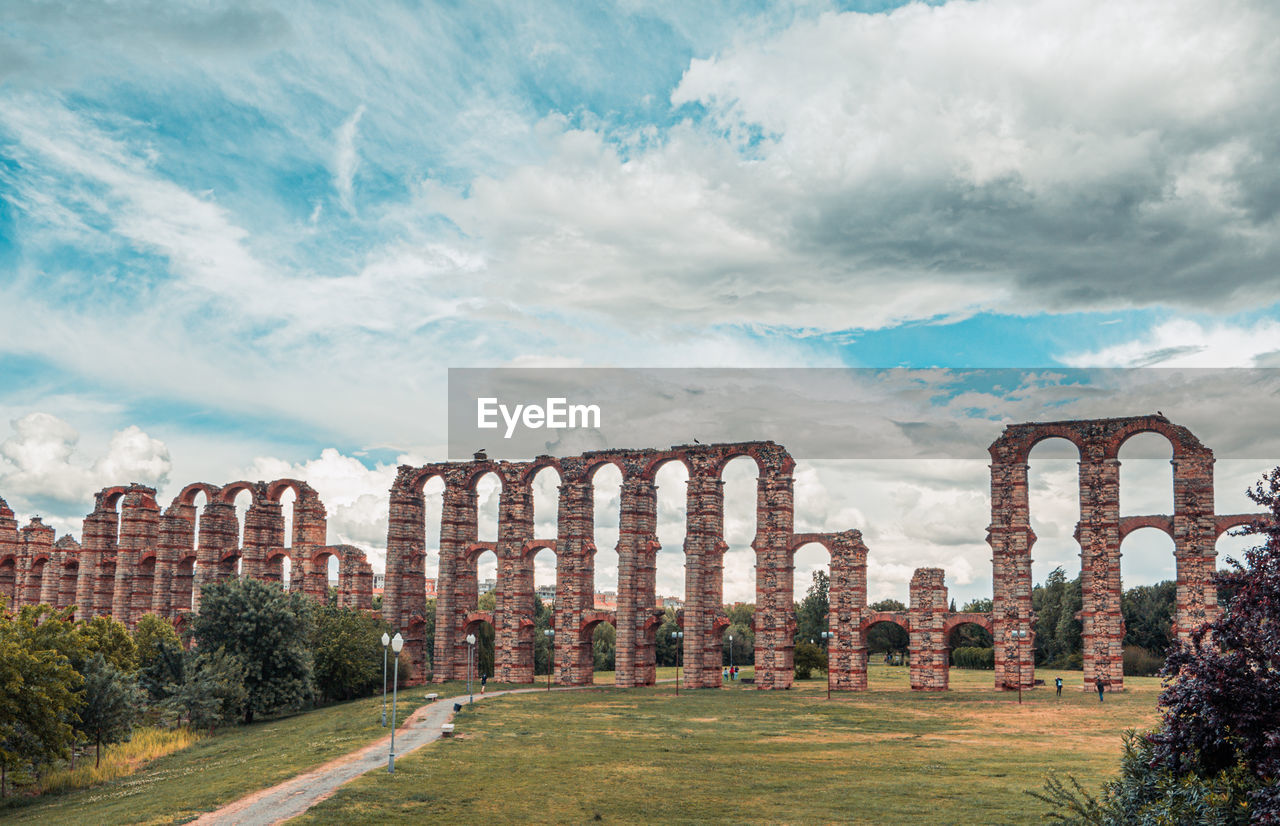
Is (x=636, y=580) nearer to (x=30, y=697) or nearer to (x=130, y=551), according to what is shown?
(x=30, y=697)

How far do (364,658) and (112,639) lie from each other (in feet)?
44.4

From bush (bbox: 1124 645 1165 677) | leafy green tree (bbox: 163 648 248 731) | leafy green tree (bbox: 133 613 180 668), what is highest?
leafy green tree (bbox: 133 613 180 668)

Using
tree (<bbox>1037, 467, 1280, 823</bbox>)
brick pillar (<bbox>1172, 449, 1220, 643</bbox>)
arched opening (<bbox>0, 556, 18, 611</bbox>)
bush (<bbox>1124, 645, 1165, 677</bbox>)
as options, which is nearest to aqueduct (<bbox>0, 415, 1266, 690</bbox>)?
brick pillar (<bbox>1172, 449, 1220, 643</bbox>)

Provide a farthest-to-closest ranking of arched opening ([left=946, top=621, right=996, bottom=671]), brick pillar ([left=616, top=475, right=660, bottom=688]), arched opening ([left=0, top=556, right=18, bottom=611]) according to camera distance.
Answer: arched opening ([left=0, top=556, right=18, bottom=611]) < arched opening ([left=946, top=621, right=996, bottom=671]) < brick pillar ([left=616, top=475, right=660, bottom=688])

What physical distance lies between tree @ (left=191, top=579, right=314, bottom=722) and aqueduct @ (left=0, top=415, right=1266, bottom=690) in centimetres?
867

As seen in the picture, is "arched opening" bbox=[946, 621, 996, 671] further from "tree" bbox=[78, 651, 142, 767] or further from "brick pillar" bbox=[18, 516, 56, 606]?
"brick pillar" bbox=[18, 516, 56, 606]

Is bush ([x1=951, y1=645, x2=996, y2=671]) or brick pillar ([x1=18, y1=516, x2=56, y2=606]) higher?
brick pillar ([x1=18, y1=516, x2=56, y2=606])

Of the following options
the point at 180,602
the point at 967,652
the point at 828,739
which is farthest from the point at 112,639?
the point at 967,652

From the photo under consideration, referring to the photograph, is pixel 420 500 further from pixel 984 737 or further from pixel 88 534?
pixel 984 737

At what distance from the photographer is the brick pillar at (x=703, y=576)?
53344mm

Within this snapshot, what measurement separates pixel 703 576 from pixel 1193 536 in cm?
2539

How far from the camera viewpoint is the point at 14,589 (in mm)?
83938

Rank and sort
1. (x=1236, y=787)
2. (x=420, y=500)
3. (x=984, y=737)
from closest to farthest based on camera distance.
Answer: (x=1236, y=787) < (x=984, y=737) < (x=420, y=500)

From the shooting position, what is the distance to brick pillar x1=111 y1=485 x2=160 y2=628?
7069 cm
